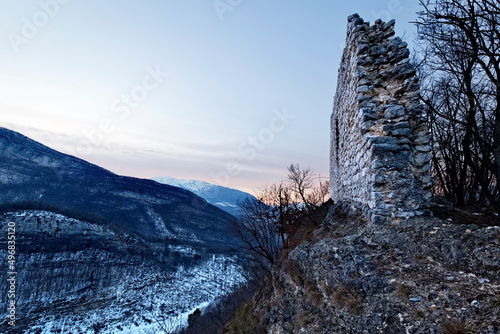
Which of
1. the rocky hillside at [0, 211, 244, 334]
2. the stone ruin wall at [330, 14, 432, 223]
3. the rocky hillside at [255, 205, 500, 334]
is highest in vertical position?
the stone ruin wall at [330, 14, 432, 223]

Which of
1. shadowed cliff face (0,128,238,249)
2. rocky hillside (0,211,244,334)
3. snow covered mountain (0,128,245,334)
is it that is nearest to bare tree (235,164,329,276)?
snow covered mountain (0,128,245,334)

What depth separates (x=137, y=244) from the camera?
77.6 metres

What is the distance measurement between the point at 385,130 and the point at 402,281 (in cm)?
298

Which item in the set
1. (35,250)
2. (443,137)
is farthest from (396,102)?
(35,250)

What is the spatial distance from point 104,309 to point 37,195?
→ 10734 centimetres

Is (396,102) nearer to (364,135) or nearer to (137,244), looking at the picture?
(364,135)

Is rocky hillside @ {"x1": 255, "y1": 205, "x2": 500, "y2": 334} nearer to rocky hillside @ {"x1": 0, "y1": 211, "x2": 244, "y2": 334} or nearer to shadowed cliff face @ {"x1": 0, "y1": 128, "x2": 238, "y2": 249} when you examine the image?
rocky hillside @ {"x1": 0, "y1": 211, "x2": 244, "y2": 334}

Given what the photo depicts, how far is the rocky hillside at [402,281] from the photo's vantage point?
8.66 feet

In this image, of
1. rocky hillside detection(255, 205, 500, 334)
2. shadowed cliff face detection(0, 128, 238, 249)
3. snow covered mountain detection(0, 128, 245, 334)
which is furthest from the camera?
shadowed cliff face detection(0, 128, 238, 249)

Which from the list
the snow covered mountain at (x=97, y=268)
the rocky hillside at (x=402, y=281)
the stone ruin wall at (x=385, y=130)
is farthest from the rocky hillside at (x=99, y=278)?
the stone ruin wall at (x=385, y=130)

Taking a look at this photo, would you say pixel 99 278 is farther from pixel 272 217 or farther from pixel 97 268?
pixel 272 217

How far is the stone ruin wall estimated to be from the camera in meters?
4.66

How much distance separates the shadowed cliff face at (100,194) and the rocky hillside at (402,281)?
108610 mm

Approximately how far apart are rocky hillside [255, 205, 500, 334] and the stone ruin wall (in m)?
0.52
